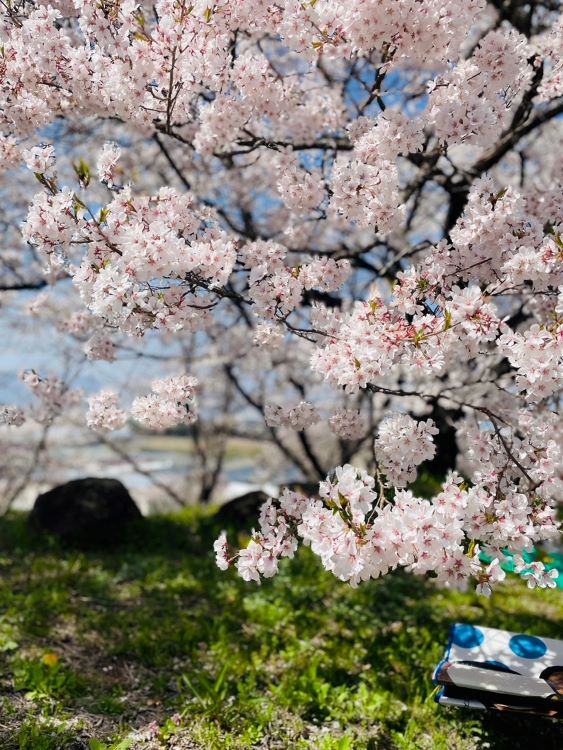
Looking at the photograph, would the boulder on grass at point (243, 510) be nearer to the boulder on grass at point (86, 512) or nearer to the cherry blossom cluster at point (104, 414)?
the boulder on grass at point (86, 512)

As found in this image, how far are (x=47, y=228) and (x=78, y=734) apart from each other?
297 centimetres

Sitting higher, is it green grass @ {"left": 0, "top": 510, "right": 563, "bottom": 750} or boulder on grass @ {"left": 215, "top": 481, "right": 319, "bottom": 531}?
boulder on grass @ {"left": 215, "top": 481, "right": 319, "bottom": 531}

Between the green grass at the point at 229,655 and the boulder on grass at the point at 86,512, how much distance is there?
0.26 m

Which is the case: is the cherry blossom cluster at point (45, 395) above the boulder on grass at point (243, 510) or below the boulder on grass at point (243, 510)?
above

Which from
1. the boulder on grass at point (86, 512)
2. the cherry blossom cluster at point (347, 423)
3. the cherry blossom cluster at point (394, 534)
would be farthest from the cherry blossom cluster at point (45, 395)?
the cherry blossom cluster at point (394, 534)

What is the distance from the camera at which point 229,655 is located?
4.37 metres

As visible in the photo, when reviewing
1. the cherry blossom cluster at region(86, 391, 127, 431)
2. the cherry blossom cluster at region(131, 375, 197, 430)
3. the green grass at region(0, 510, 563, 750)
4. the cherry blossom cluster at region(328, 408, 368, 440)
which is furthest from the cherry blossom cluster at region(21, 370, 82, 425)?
the cherry blossom cluster at region(328, 408, 368, 440)

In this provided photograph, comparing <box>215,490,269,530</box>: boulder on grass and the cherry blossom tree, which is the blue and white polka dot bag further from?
<box>215,490,269,530</box>: boulder on grass

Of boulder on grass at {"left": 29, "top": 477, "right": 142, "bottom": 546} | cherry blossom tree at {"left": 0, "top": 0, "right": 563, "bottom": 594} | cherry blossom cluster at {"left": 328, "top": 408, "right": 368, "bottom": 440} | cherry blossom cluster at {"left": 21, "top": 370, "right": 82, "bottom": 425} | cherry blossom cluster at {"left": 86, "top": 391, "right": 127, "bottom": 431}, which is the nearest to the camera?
cherry blossom tree at {"left": 0, "top": 0, "right": 563, "bottom": 594}

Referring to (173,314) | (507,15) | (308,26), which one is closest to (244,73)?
(308,26)

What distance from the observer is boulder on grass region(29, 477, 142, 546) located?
22.2 ft

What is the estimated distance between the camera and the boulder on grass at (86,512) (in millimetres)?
6773

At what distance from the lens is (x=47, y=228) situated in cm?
294

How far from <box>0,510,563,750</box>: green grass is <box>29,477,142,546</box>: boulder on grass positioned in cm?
26
